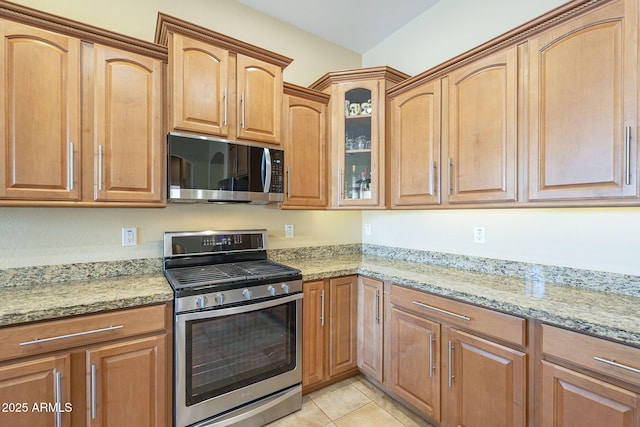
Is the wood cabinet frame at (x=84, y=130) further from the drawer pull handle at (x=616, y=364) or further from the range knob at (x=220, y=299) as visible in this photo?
the drawer pull handle at (x=616, y=364)

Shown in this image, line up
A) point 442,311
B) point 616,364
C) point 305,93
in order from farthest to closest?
point 305,93, point 442,311, point 616,364

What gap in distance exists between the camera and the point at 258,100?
2.02 m

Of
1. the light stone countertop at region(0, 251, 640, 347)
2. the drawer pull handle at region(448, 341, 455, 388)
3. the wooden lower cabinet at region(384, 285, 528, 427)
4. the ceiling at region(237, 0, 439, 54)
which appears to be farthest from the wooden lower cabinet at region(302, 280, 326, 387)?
the ceiling at region(237, 0, 439, 54)

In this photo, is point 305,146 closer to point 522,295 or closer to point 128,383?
point 522,295

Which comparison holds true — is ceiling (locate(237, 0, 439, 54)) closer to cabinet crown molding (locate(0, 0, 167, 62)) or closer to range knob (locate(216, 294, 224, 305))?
cabinet crown molding (locate(0, 0, 167, 62))

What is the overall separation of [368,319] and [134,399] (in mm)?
1464

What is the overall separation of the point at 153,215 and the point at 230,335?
3.26ft

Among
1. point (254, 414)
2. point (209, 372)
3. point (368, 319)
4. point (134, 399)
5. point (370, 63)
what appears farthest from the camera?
point (370, 63)

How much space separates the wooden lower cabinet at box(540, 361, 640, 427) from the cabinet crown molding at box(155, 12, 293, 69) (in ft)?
7.67

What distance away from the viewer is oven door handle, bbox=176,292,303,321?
155cm

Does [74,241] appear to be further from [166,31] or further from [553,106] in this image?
[553,106]

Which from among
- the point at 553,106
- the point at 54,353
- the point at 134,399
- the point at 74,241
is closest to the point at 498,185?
the point at 553,106

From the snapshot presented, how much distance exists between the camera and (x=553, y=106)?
4.81 feet

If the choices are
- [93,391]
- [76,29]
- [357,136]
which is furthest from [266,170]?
[93,391]
